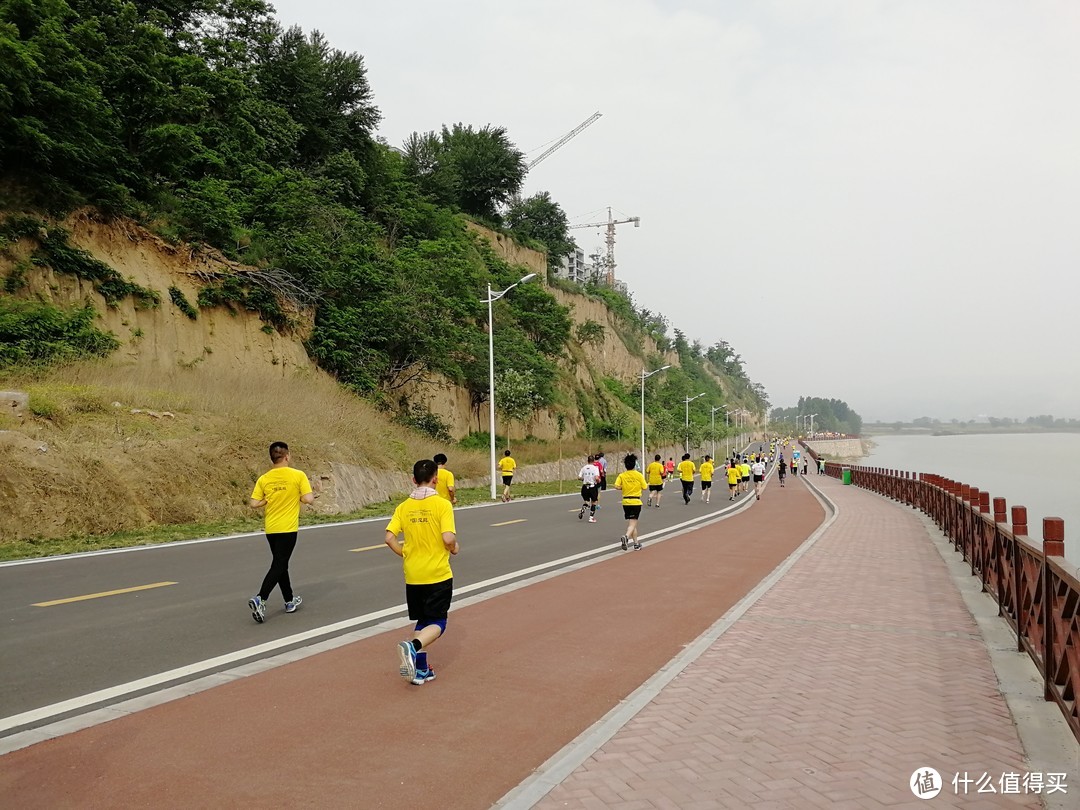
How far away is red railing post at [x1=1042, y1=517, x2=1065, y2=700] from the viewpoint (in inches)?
208

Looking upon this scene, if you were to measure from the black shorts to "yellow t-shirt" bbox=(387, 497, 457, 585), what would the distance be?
2.0 inches

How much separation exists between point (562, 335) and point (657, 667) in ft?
176

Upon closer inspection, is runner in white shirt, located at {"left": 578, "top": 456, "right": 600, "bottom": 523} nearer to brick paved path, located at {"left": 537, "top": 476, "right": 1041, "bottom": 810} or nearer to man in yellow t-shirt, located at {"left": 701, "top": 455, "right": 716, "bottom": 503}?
man in yellow t-shirt, located at {"left": 701, "top": 455, "right": 716, "bottom": 503}

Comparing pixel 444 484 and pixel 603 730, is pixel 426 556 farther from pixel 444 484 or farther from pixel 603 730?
pixel 444 484

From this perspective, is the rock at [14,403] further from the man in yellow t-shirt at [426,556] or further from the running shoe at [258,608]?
the man in yellow t-shirt at [426,556]

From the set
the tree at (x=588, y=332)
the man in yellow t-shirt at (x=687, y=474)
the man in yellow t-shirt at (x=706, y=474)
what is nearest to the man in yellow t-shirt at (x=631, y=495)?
the man in yellow t-shirt at (x=687, y=474)

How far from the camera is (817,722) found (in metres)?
4.91

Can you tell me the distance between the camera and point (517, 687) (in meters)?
5.76

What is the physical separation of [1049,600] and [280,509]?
701 cm

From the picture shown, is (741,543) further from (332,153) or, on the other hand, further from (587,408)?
(587,408)

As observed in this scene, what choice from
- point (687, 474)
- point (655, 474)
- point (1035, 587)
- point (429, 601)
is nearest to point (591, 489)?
point (655, 474)

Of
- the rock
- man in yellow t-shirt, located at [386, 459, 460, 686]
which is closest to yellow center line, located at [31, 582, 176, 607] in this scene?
man in yellow t-shirt, located at [386, 459, 460, 686]

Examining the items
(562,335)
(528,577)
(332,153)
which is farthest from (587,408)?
(528,577)

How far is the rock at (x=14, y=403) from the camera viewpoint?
603 inches
